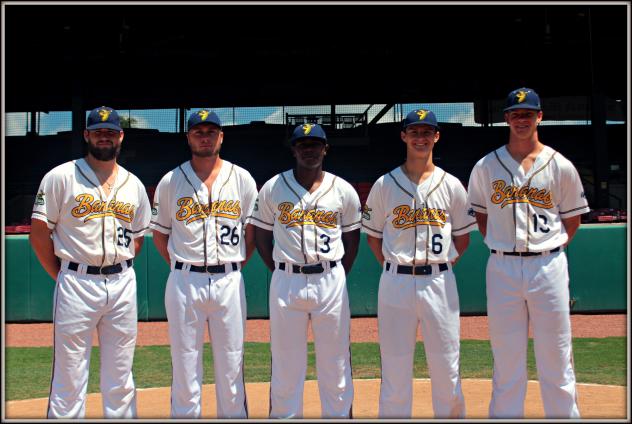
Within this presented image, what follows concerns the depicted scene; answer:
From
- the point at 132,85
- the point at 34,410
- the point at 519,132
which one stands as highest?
the point at 132,85

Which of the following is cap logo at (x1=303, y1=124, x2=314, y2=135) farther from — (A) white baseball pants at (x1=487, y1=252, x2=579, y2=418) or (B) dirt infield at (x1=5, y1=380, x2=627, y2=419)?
(B) dirt infield at (x1=5, y1=380, x2=627, y2=419)

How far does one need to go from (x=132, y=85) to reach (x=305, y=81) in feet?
18.1

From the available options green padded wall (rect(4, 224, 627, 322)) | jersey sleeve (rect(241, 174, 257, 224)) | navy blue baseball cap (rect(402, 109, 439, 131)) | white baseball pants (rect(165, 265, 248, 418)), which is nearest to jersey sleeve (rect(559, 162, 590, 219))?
navy blue baseball cap (rect(402, 109, 439, 131))

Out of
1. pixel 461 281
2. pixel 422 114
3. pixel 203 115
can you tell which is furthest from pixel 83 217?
pixel 461 281

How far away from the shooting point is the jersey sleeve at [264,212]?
4320 millimetres

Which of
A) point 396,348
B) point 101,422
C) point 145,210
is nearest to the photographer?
point 101,422

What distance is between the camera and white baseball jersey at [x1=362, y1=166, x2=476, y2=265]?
4121 mm

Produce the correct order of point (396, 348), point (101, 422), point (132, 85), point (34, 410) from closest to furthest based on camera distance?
1. point (101, 422)
2. point (396, 348)
3. point (34, 410)
4. point (132, 85)

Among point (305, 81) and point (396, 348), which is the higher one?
point (305, 81)

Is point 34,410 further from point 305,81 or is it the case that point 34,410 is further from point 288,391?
point 305,81

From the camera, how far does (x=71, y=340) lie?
13.3 feet

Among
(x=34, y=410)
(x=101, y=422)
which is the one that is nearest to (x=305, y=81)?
(x=34, y=410)

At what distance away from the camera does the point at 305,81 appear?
922 inches

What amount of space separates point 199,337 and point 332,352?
0.77 metres
